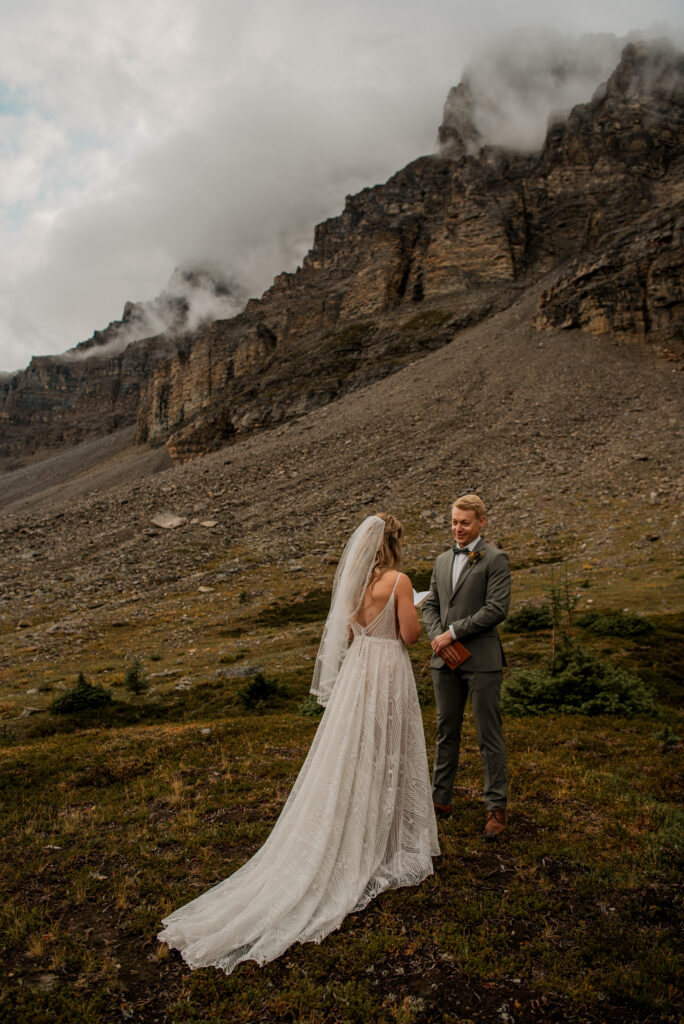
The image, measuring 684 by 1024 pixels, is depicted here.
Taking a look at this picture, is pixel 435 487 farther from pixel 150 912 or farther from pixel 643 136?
pixel 643 136

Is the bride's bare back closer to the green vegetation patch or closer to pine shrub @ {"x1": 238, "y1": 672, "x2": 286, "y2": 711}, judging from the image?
A: pine shrub @ {"x1": 238, "y1": 672, "x2": 286, "y2": 711}

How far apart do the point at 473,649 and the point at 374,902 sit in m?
2.55

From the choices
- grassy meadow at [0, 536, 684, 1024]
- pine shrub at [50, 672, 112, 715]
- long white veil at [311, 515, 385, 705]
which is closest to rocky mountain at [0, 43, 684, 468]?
pine shrub at [50, 672, 112, 715]


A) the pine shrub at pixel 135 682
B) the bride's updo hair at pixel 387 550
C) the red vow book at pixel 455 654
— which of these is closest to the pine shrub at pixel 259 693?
the pine shrub at pixel 135 682

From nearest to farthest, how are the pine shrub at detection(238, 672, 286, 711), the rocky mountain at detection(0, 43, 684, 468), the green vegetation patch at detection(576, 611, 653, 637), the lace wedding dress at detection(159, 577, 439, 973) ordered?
the lace wedding dress at detection(159, 577, 439, 973) → the pine shrub at detection(238, 672, 286, 711) → the green vegetation patch at detection(576, 611, 653, 637) → the rocky mountain at detection(0, 43, 684, 468)

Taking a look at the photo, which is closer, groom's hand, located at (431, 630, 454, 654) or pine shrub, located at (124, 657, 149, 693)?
groom's hand, located at (431, 630, 454, 654)

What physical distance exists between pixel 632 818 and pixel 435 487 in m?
36.2

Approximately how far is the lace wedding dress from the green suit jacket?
744 mm

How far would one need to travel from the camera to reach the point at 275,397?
103125 mm

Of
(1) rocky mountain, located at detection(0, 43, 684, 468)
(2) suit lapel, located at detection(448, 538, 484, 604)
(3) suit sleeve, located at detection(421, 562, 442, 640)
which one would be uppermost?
(1) rocky mountain, located at detection(0, 43, 684, 468)

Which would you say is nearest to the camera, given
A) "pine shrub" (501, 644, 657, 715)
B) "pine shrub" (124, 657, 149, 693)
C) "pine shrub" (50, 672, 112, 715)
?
"pine shrub" (501, 644, 657, 715)

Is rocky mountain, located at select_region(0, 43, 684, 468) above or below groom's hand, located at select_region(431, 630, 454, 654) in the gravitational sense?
above

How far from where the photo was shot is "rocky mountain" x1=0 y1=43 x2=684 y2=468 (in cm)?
7681

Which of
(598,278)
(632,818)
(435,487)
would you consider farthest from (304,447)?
(632,818)
